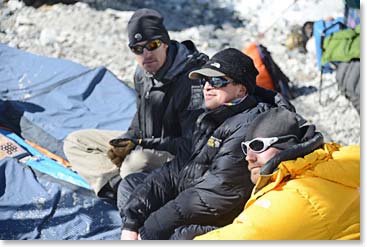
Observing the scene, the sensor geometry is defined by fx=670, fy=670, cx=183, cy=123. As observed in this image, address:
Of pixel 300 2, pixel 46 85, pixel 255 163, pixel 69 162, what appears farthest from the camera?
pixel 300 2

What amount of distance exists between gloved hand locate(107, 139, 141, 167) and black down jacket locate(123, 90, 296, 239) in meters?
0.48

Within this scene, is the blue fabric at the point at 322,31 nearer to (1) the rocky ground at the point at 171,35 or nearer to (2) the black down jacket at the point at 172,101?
(1) the rocky ground at the point at 171,35

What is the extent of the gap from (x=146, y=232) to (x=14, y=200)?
84 centimetres

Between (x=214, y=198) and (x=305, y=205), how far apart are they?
60cm

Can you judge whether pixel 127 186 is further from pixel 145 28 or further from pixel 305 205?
pixel 305 205

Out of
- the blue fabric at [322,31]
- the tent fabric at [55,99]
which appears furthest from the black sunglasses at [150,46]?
the blue fabric at [322,31]

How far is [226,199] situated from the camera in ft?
8.02

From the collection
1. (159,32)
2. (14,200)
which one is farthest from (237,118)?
(14,200)

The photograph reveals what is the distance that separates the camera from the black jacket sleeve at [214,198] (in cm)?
243

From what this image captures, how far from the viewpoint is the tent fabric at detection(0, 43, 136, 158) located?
12.7 ft

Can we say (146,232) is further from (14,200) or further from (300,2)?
(300,2)

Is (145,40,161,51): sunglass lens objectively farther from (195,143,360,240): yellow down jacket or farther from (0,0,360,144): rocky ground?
(0,0,360,144): rocky ground

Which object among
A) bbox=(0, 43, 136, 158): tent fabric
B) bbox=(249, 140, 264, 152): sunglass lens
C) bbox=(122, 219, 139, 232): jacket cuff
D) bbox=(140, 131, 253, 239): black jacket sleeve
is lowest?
bbox=(0, 43, 136, 158): tent fabric

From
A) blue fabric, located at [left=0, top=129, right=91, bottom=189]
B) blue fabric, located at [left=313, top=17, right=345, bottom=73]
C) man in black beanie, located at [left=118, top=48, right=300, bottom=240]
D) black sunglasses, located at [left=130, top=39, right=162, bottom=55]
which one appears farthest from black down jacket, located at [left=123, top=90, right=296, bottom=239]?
blue fabric, located at [left=313, top=17, right=345, bottom=73]
